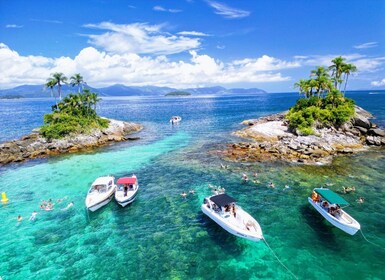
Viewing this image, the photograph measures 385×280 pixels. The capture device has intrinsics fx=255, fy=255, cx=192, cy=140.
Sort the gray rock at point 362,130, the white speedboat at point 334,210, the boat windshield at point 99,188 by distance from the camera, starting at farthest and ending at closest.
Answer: the gray rock at point 362,130, the boat windshield at point 99,188, the white speedboat at point 334,210

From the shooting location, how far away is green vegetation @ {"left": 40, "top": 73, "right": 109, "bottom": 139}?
200 feet

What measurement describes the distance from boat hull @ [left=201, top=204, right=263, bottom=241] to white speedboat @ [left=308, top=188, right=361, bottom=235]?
8.11 m

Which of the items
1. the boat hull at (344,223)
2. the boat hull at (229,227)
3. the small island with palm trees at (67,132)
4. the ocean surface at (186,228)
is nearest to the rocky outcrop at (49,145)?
the small island with palm trees at (67,132)

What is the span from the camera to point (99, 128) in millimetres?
68625

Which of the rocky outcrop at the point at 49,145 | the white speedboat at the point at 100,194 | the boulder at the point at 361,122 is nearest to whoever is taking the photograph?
the white speedboat at the point at 100,194

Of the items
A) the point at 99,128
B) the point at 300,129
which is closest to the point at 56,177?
the point at 99,128

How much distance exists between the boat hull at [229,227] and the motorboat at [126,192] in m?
9.29

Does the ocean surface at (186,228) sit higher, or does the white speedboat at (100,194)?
the white speedboat at (100,194)

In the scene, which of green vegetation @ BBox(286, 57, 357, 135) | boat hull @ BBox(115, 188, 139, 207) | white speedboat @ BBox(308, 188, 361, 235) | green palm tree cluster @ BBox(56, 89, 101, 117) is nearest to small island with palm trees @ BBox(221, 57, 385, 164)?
green vegetation @ BBox(286, 57, 357, 135)

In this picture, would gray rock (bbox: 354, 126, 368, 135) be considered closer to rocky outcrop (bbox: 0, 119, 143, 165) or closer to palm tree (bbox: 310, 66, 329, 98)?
palm tree (bbox: 310, 66, 329, 98)

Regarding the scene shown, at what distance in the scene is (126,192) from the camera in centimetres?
3147

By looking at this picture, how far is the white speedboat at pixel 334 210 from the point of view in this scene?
77.3 feet

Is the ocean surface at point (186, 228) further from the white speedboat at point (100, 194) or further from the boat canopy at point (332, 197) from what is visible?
the boat canopy at point (332, 197)

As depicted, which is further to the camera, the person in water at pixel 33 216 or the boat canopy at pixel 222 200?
the person in water at pixel 33 216
